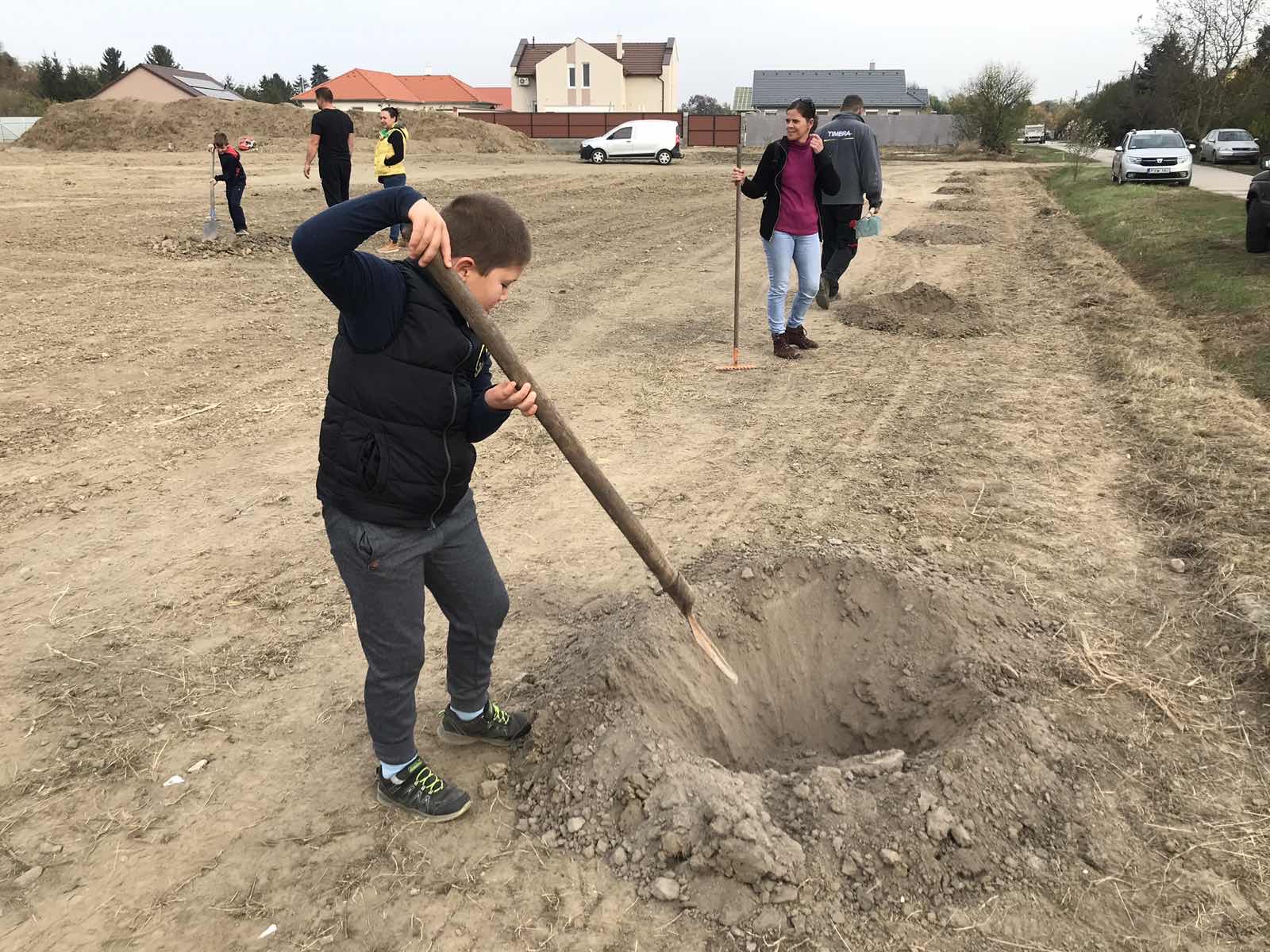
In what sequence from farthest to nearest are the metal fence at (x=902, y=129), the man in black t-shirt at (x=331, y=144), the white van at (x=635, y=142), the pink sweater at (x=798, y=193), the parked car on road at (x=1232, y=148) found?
the metal fence at (x=902, y=129) < the parked car on road at (x=1232, y=148) < the white van at (x=635, y=142) < the man in black t-shirt at (x=331, y=144) < the pink sweater at (x=798, y=193)

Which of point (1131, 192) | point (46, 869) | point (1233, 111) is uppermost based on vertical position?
point (1233, 111)

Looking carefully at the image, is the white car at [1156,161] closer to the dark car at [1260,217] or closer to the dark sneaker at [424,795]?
the dark car at [1260,217]

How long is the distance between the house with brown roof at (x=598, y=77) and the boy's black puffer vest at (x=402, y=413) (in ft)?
189

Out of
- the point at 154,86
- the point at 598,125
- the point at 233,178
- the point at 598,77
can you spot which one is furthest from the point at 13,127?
the point at 233,178

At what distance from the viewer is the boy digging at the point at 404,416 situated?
77.6 inches

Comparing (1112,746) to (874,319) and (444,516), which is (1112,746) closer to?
(444,516)

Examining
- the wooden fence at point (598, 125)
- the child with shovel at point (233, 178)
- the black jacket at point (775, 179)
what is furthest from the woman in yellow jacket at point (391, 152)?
the wooden fence at point (598, 125)

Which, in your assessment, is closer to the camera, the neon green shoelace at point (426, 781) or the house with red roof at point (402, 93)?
the neon green shoelace at point (426, 781)

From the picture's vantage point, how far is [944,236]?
1405 cm

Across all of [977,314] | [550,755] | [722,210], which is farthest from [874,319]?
[722,210]

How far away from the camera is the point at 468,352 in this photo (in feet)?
7.18

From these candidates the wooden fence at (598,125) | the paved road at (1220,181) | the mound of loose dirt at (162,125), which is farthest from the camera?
the wooden fence at (598,125)

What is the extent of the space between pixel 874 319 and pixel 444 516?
6861 millimetres

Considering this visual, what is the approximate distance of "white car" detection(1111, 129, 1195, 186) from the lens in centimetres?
2127
